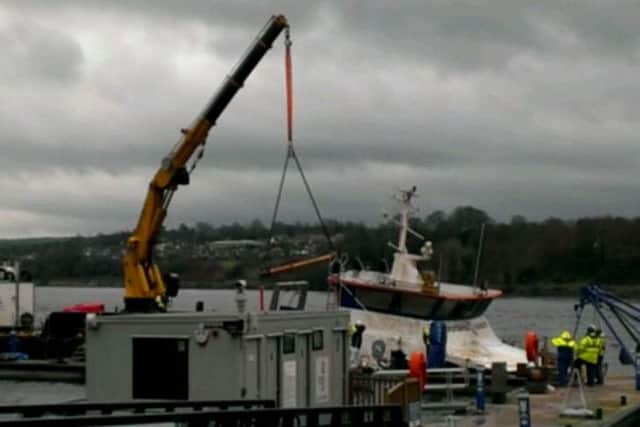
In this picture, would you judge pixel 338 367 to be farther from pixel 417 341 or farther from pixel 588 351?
pixel 417 341

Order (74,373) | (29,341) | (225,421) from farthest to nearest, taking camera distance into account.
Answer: (29,341)
(74,373)
(225,421)

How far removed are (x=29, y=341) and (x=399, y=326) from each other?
48.8 ft

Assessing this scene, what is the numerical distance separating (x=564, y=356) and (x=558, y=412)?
5.25 meters

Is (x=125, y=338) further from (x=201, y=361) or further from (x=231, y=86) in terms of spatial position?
(x=231, y=86)

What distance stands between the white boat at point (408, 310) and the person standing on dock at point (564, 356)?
405cm

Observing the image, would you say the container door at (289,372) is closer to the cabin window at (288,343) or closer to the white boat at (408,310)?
the cabin window at (288,343)

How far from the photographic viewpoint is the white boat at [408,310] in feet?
111

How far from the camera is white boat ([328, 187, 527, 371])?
34.0 metres

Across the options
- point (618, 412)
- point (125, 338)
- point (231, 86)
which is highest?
point (231, 86)

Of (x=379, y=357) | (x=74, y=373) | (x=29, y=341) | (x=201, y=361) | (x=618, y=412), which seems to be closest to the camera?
(x=201, y=361)

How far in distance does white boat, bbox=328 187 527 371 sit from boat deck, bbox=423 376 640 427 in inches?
227

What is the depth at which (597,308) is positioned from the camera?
1231 inches

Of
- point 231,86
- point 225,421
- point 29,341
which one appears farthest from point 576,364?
point 29,341

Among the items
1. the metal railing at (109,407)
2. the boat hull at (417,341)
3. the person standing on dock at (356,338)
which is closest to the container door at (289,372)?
the metal railing at (109,407)
